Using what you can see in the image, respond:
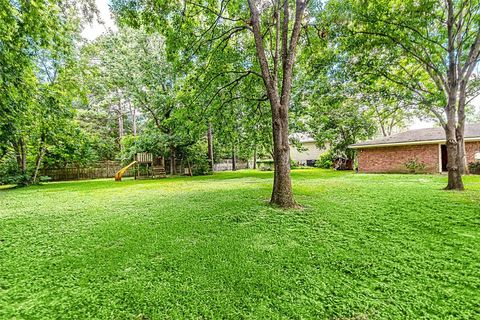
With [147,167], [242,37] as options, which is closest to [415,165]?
[242,37]

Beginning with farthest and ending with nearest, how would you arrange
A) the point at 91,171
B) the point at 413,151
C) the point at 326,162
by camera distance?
the point at 326,162 → the point at 91,171 → the point at 413,151

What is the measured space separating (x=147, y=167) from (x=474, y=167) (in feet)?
65.9

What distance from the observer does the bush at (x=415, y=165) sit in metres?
13.8

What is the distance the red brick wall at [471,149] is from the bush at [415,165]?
6.77ft

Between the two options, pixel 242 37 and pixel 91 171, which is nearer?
pixel 242 37

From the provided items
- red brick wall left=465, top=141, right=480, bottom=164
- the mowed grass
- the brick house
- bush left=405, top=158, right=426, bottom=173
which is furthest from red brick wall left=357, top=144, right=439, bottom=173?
the mowed grass

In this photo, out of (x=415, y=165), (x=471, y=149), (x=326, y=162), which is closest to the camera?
(x=471, y=149)

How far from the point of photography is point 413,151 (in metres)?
14.2

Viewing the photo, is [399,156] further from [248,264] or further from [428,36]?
[248,264]

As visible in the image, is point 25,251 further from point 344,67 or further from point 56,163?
point 56,163

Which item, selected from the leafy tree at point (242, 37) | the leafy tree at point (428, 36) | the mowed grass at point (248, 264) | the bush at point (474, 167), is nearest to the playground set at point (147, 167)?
the leafy tree at point (242, 37)

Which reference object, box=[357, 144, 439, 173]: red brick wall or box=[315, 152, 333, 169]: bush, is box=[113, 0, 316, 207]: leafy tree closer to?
box=[357, 144, 439, 173]: red brick wall

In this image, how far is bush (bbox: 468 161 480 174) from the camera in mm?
12336

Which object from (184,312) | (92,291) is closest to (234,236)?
(184,312)
